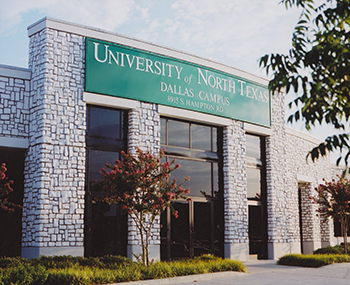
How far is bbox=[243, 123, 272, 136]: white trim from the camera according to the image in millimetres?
21281

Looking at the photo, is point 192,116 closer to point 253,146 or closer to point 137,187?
point 253,146

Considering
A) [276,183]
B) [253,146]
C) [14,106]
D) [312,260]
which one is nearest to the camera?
[14,106]

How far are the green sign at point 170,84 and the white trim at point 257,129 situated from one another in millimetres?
245

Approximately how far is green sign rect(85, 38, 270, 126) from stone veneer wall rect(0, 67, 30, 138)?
2.22 m

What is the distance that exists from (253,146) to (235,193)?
3161 millimetres

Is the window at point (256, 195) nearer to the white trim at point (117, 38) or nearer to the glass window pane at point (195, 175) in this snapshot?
the glass window pane at point (195, 175)

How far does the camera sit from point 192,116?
19016 millimetres

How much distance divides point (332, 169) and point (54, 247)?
70.0ft

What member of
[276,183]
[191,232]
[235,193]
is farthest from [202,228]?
[276,183]

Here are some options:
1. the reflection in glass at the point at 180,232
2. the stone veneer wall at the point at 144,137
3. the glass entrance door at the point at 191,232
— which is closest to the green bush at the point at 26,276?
the stone veneer wall at the point at 144,137

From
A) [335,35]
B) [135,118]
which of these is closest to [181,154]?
[135,118]

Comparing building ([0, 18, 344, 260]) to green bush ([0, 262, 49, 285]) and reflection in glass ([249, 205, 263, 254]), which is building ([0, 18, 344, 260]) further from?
green bush ([0, 262, 49, 285])

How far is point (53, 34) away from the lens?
623 inches

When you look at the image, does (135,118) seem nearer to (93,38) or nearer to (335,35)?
(93,38)
